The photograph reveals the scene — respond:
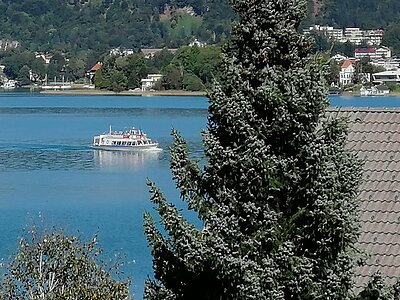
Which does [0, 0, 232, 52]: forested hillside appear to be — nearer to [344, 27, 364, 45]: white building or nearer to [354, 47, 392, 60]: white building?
[344, 27, 364, 45]: white building

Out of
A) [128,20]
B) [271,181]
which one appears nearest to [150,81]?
[128,20]

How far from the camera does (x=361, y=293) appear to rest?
4.92 m

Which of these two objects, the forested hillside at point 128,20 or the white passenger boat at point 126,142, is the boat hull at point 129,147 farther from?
the forested hillside at point 128,20

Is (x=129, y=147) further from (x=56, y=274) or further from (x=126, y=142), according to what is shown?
(x=56, y=274)

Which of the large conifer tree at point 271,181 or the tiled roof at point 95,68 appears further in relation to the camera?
the tiled roof at point 95,68

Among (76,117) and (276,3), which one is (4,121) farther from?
(276,3)

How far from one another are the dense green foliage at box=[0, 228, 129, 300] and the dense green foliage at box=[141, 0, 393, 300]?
→ 123 inches

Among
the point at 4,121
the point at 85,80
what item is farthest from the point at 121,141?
the point at 85,80

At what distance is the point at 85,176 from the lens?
1265 inches

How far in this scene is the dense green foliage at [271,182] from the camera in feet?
15.2

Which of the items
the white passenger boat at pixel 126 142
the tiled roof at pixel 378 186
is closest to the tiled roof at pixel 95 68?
the white passenger boat at pixel 126 142

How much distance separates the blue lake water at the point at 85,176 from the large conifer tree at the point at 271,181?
83 centimetres

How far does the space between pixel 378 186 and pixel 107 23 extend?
504 ft

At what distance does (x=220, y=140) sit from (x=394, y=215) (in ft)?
5.14
